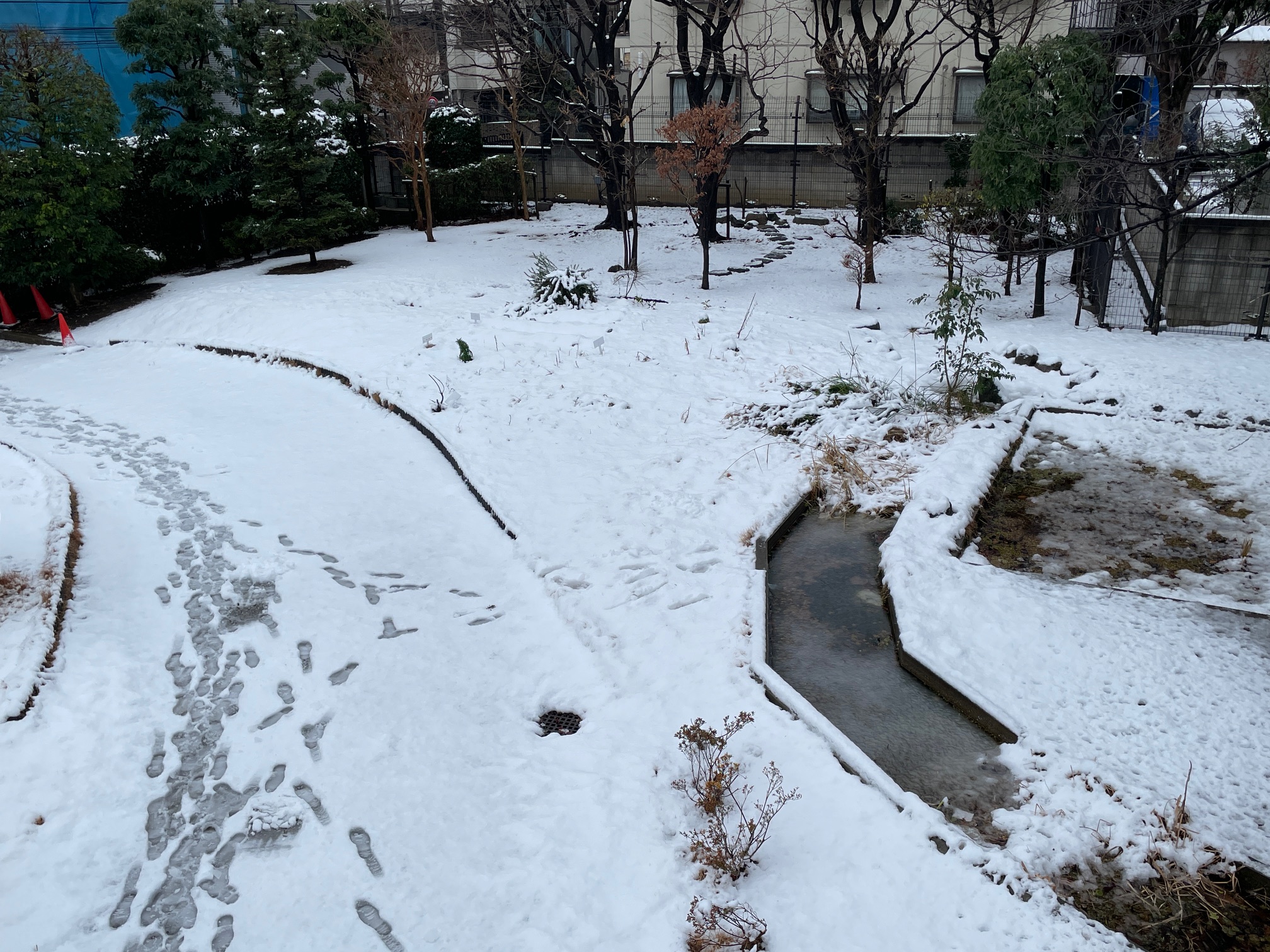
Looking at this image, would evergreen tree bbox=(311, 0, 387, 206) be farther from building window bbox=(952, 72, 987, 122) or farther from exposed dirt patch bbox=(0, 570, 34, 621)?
exposed dirt patch bbox=(0, 570, 34, 621)

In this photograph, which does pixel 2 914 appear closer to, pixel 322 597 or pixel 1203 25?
pixel 322 597

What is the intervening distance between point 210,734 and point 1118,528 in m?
6.78

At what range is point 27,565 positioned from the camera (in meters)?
6.99

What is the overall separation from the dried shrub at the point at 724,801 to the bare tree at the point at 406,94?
54.6 feet

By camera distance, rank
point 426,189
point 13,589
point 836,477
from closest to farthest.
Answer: point 13,589
point 836,477
point 426,189

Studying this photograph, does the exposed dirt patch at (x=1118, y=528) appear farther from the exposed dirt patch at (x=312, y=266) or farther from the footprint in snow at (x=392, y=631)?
the exposed dirt patch at (x=312, y=266)

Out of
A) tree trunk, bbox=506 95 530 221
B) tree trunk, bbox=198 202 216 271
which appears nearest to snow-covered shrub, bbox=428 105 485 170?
tree trunk, bbox=506 95 530 221

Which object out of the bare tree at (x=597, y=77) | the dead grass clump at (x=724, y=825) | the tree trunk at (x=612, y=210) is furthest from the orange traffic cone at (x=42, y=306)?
the dead grass clump at (x=724, y=825)

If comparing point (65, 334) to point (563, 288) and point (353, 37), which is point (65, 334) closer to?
point (563, 288)

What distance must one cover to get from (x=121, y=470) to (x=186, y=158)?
1075 cm

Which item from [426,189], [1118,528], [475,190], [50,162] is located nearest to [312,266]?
[426,189]

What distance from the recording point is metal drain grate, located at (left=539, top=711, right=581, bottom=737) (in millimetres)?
5646

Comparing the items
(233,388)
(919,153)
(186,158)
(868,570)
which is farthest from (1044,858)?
(919,153)

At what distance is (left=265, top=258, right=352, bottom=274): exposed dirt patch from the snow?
882cm
